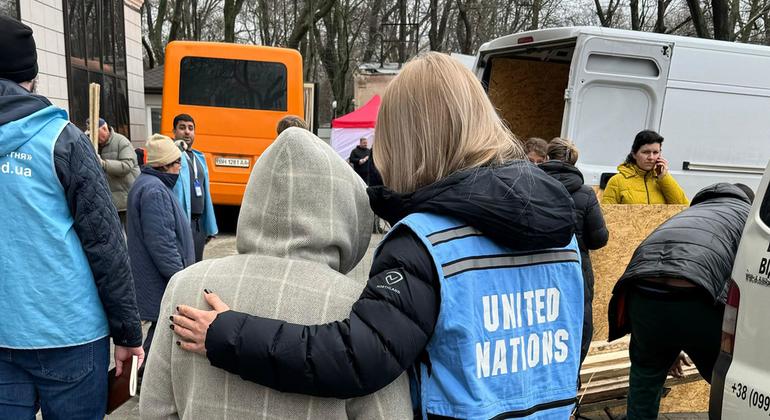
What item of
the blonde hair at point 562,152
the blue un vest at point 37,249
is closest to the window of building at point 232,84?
the blonde hair at point 562,152

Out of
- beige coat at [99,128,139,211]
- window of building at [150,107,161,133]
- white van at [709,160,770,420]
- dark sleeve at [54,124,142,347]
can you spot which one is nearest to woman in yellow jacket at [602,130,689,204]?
white van at [709,160,770,420]

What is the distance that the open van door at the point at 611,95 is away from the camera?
5.14 m

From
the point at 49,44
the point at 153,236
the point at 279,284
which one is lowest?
the point at 153,236

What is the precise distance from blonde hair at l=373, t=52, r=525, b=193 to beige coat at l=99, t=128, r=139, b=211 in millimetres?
5774

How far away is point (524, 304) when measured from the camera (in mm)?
1521

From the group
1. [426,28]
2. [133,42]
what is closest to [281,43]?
[426,28]

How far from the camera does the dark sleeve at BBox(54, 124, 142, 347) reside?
2113 mm

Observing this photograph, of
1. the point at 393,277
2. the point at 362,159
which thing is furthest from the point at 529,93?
the point at 362,159

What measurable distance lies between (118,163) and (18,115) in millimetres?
4879

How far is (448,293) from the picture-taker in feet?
4.57

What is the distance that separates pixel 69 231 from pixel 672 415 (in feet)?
13.0

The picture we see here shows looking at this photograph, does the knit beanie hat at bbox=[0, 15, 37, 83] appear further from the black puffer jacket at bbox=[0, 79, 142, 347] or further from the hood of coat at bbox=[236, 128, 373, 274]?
the hood of coat at bbox=[236, 128, 373, 274]

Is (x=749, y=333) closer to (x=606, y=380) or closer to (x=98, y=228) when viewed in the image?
(x=606, y=380)

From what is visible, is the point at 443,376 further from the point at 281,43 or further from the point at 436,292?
the point at 281,43
